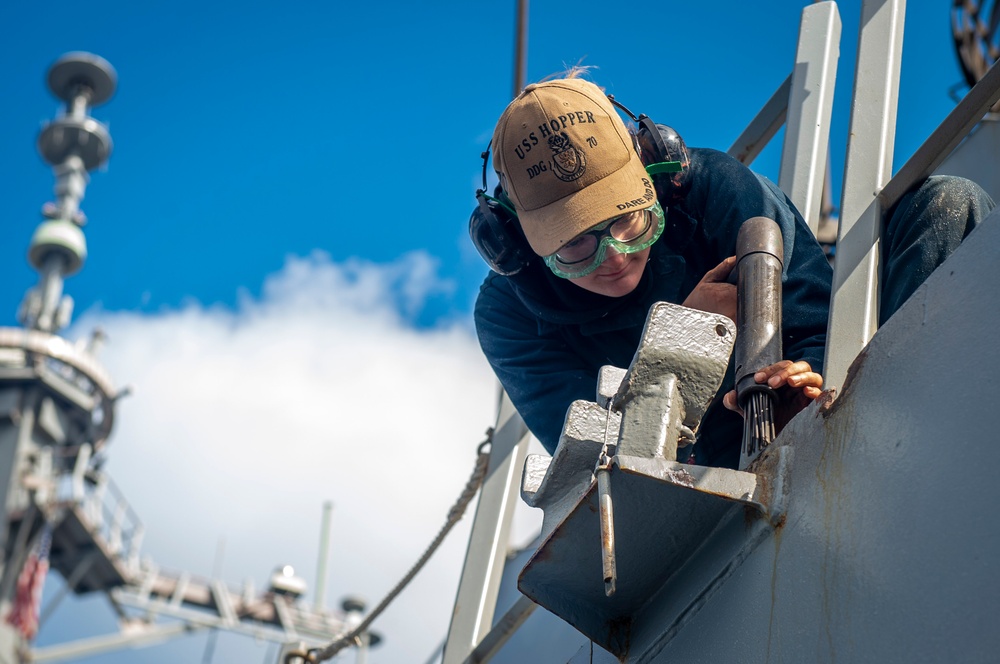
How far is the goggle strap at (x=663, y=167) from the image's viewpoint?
2754 millimetres

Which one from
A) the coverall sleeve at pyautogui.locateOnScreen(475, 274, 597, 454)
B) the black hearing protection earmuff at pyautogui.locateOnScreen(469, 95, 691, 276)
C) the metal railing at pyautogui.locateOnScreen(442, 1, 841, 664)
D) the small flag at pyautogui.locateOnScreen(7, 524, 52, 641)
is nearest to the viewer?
the black hearing protection earmuff at pyautogui.locateOnScreen(469, 95, 691, 276)

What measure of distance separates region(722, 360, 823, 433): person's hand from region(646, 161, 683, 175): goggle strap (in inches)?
29.6

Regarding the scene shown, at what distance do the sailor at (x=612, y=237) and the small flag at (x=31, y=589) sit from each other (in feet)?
80.3

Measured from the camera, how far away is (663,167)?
276 cm

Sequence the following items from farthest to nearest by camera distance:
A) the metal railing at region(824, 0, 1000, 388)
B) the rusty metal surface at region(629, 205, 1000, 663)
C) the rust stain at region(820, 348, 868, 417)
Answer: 1. the metal railing at region(824, 0, 1000, 388)
2. the rust stain at region(820, 348, 868, 417)
3. the rusty metal surface at region(629, 205, 1000, 663)

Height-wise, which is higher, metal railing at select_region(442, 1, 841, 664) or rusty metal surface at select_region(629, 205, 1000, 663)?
metal railing at select_region(442, 1, 841, 664)

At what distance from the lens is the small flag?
2473cm

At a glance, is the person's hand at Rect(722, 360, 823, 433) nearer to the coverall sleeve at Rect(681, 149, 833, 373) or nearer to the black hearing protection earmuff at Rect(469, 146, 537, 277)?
the coverall sleeve at Rect(681, 149, 833, 373)

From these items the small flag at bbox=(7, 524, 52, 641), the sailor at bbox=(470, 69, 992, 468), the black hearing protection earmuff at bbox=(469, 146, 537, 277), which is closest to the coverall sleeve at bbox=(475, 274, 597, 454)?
the sailor at bbox=(470, 69, 992, 468)

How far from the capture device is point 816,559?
1751 mm

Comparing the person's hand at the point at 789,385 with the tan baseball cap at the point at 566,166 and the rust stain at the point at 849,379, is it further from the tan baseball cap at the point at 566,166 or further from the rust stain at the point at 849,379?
the tan baseball cap at the point at 566,166

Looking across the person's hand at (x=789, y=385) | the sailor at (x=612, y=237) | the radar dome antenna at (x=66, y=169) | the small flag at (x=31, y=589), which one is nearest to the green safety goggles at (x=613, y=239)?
the sailor at (x=612, y=237)

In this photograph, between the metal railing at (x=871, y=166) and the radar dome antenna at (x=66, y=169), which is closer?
the metal railing at (x=871, y=166)

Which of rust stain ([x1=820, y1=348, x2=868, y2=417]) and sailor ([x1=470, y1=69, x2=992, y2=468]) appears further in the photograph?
sailor ([x1=470, y1=69, x2=992, y2=468])
